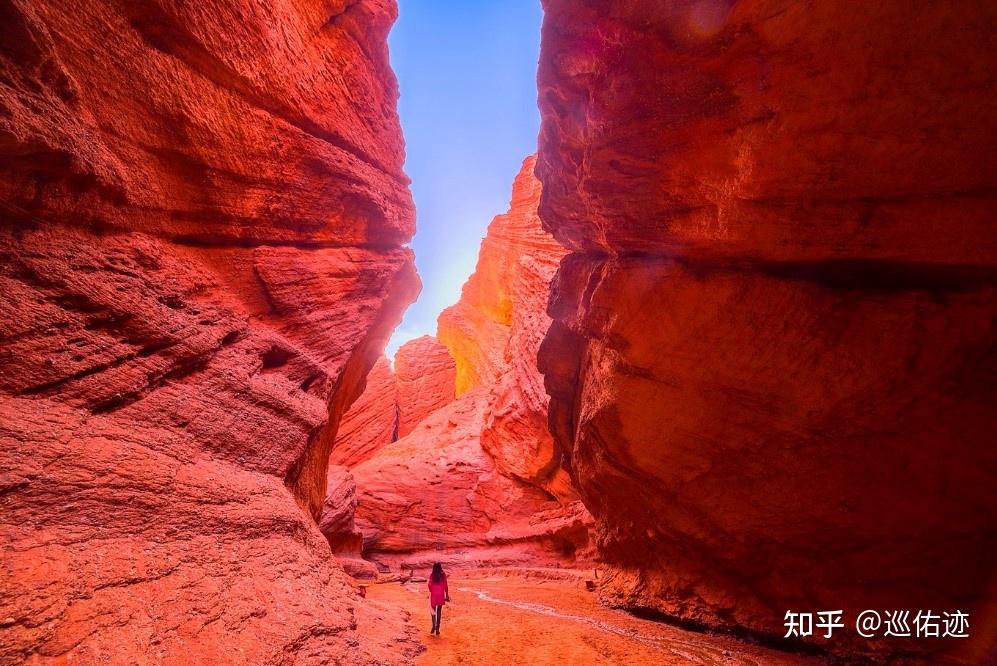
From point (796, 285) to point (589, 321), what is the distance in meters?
4.13

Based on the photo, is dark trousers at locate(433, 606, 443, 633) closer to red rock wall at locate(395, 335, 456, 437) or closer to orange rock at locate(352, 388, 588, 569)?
orange rock at locate(352, 388, 588, 569)

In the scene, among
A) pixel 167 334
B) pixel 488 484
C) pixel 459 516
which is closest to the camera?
pixel 167 334

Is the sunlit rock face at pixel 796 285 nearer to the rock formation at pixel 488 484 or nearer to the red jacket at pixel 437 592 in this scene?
the red jacket at pixel 437 592

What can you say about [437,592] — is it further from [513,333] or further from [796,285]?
[513,333]

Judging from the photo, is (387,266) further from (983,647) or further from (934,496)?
(983,647)

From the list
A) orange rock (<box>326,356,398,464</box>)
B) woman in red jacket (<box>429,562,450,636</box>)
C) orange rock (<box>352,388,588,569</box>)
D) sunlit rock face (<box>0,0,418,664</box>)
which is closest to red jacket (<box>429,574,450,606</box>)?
woman in red jacket (<box>429,562,450,636</box>)

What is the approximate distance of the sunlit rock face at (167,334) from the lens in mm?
4043

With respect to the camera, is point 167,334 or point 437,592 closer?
point 167,334

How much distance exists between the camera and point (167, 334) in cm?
600

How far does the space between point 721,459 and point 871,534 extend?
2.47 meters

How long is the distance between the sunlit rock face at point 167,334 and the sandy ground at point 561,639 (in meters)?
1.81

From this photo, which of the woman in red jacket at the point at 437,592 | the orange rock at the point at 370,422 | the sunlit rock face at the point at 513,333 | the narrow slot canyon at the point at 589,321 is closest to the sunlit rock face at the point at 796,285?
the narrow slot canyon at the point at 589,321

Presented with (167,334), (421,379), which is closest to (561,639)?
(167,334)

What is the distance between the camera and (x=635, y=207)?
7984 millimetres
